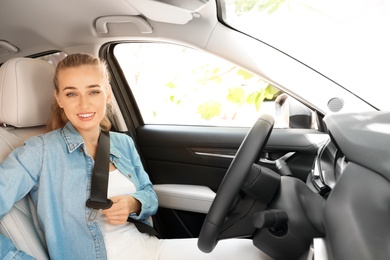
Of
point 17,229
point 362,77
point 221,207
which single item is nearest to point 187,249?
point 221,207

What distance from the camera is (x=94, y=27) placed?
187 centimetres

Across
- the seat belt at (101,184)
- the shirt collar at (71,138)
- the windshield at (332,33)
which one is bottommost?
the seat belt at (101,184)

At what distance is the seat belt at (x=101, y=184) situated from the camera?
133cm

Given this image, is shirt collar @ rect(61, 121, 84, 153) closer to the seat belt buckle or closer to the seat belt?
the seat belt

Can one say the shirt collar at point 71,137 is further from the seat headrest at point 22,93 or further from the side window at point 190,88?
the side window at point 190,88

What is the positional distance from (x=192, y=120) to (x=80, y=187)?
3.09ft

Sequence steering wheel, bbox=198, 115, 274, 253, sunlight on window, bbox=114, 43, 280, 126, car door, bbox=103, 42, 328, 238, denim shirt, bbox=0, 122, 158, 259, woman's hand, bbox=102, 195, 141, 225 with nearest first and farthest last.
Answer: steering wheel, bbox=198, 115, 274, 253
denim shirt, bbox=0, 122, 158, 259
woman's hand, bbox=102, 195, 141, 225
car door, bbox=103, 42, 328, 238
sunlight on window, bbox=114, 43, 280, 126

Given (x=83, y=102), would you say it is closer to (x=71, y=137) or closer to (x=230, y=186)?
(x=71, y=137)

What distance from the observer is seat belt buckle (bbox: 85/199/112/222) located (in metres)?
1.32

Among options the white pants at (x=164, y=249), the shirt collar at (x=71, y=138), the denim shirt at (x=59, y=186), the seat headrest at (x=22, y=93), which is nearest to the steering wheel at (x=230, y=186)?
the white pants at (x=164, y=249)

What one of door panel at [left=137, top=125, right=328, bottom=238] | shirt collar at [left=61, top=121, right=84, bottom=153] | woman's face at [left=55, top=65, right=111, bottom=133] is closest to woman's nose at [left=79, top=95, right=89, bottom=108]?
woman's face at [left=55, top=65, right=111, bottom=133]

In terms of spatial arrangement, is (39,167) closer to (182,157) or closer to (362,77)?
(182,157)

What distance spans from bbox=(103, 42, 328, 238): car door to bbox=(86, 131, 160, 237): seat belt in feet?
1.54

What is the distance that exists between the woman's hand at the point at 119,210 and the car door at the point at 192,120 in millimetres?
543
